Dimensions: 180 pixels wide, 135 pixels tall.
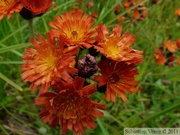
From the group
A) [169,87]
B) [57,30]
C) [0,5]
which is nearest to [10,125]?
[0,5]

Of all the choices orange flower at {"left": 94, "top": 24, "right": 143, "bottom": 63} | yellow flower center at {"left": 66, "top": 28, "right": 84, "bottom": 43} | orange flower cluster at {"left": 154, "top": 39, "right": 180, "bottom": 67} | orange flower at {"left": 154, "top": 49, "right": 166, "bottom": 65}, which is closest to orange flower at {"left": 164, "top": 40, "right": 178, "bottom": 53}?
orange flower cluster at {"left": 154, "top": 39, "right": 180, "bottom": 67}

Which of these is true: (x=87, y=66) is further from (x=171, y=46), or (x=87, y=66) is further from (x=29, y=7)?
(x=171, y=46)

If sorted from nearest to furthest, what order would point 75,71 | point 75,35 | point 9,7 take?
point 75,71, point 75,35, point 9,7

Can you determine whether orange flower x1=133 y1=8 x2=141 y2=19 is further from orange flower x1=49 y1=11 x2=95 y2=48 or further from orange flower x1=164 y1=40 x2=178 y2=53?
orange flower x1=49 y1=11 x2=95 y2=48

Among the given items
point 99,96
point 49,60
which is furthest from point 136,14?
point 49,60

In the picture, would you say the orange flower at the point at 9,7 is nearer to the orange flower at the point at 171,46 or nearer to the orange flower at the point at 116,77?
the orange flower at the point at 116,77

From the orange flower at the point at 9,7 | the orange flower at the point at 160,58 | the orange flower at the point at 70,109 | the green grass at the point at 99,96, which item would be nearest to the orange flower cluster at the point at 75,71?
the orange flower at the point at 70,109

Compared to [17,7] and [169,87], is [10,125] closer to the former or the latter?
[17,7]
